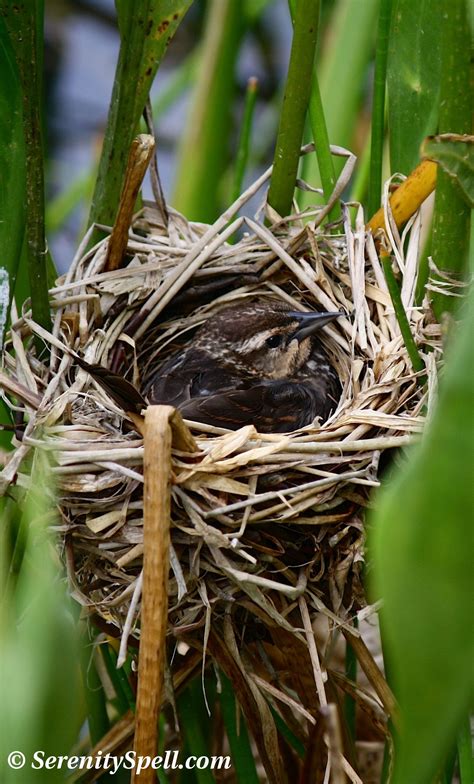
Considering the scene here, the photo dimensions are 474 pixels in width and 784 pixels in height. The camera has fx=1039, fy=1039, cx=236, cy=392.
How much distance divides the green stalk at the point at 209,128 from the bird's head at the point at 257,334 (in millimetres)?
503

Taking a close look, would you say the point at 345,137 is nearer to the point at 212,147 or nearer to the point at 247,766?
the point at 212,147

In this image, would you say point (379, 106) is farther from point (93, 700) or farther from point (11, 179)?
point (93, 700)

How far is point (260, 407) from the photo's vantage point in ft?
5.50

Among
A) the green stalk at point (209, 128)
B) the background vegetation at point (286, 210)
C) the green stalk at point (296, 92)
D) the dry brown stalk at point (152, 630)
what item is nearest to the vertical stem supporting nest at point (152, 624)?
the dry brown stalk at point (152, 630)

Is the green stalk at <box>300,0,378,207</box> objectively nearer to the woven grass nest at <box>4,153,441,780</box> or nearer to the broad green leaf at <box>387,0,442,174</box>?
the woven grass nest at <box>4,153,441,780</box>

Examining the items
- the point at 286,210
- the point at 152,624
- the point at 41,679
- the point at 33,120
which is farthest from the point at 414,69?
the point at 41,679

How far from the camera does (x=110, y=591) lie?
1.38m

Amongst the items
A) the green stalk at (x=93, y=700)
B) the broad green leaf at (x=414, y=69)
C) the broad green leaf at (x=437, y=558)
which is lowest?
the green stalk at (x=93, y=700)

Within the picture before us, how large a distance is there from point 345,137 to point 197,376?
1.91 feet

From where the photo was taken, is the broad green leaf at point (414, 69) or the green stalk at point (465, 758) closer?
the green stalk at point (465, 758)

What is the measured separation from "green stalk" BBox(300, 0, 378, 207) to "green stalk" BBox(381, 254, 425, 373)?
0.78 m

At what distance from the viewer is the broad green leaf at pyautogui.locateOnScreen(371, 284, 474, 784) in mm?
486

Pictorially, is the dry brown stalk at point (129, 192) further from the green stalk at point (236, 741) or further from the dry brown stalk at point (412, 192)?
the green stalk at point (236, 741)

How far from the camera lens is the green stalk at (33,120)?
3.84 feet
